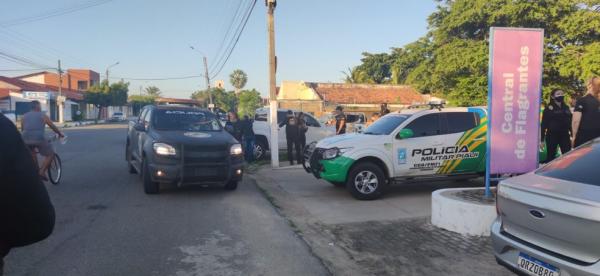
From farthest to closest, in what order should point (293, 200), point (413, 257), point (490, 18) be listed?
point (490, 18)
point (293, 200)
point (413, 257)

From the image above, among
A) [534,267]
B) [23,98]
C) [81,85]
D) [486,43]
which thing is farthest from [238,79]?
[534,267]

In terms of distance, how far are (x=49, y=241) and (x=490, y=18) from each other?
67.4 ft

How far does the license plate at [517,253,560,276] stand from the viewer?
3.40 m

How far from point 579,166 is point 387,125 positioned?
5.13 m

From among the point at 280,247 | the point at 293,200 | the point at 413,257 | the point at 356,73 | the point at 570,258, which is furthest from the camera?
the point at 356,73

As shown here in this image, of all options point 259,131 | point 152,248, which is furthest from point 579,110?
point 259,131

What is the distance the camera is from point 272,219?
6926 millimetres

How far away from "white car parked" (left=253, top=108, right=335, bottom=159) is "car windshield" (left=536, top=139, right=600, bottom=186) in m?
11.1

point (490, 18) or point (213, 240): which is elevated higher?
point (490, 18)

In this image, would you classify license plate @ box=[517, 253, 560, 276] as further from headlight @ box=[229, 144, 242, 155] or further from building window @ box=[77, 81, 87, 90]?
building window @ box=[77, 81, 87, 90]

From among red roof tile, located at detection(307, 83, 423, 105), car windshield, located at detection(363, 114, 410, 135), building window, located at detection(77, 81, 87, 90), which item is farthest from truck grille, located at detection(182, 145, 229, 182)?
building window, located at detection(77, 81, 87, 90)

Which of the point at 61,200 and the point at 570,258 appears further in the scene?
the point at 61,200

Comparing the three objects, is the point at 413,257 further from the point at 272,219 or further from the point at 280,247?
the point at 272,219

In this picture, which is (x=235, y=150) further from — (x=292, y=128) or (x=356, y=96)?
(x=356, y=96)
